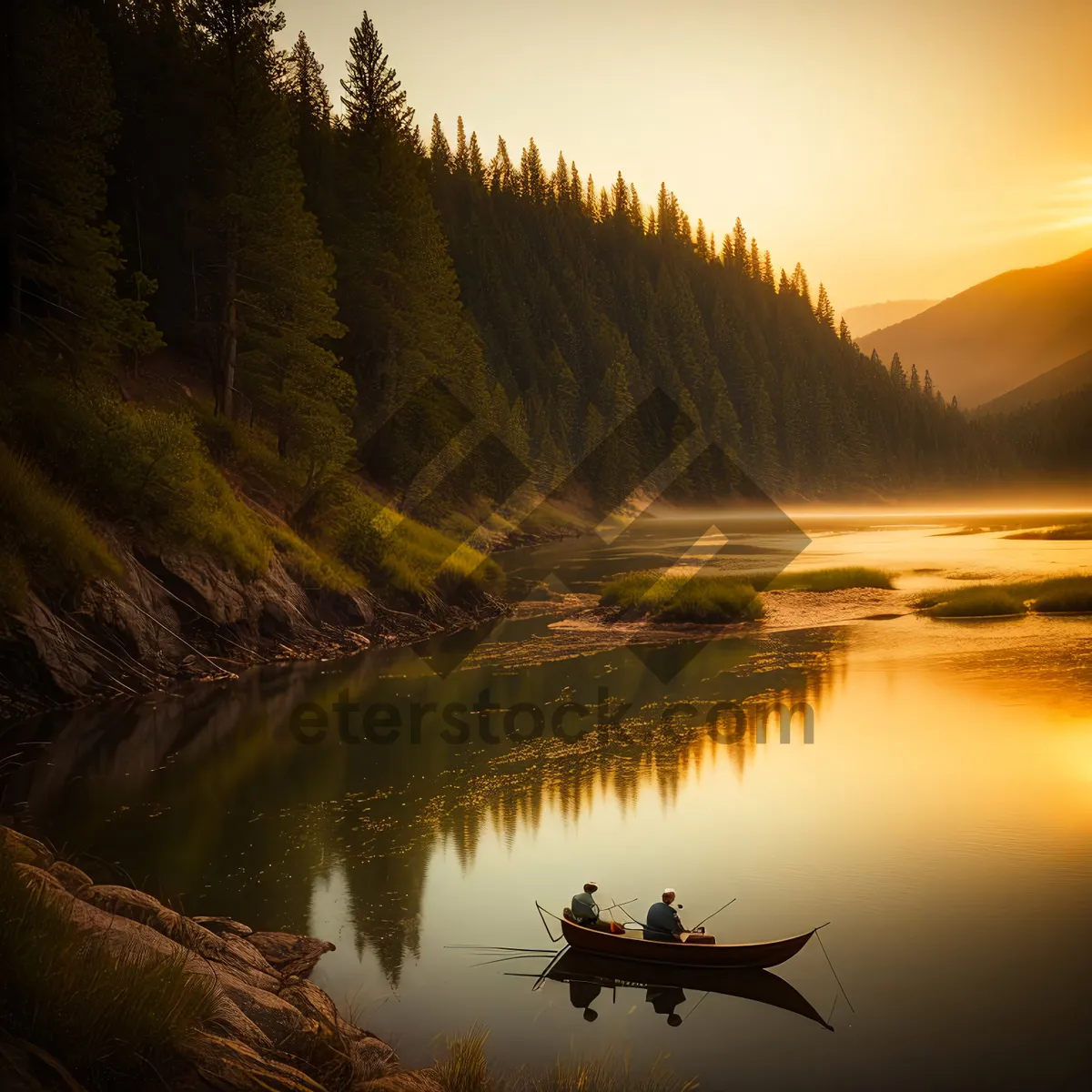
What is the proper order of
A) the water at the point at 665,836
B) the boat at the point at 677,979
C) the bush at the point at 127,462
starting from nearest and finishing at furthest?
the water at the point at 665,836 → the boat at the point at 677,979 → the bush at the point at 127,462

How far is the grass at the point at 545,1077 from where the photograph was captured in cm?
1059

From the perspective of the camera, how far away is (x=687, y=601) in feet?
150

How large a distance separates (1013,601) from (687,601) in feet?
51.0

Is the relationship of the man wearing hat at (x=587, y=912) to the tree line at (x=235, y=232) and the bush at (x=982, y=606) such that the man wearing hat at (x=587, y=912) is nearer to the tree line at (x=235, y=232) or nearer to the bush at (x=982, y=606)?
the tree line at (x=235, y=232)

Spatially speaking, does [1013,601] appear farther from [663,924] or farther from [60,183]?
[60,183]

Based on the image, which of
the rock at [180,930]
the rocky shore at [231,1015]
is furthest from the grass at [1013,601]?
the rock at [180,930]

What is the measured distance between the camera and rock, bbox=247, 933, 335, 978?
1383 centimetres

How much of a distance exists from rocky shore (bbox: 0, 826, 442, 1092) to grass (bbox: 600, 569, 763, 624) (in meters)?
32.6

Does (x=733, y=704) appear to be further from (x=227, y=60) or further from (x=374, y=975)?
(x=227, y=60)

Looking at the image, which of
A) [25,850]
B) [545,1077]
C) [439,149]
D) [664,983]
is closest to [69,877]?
[25,850]

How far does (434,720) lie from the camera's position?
28812 mm

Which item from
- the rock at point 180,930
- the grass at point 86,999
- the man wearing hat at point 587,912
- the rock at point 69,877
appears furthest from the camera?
the man wearing hat at point 587,912

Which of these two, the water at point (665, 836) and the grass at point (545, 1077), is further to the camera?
the water at point (665, 836)

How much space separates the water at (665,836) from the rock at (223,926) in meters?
0.71
